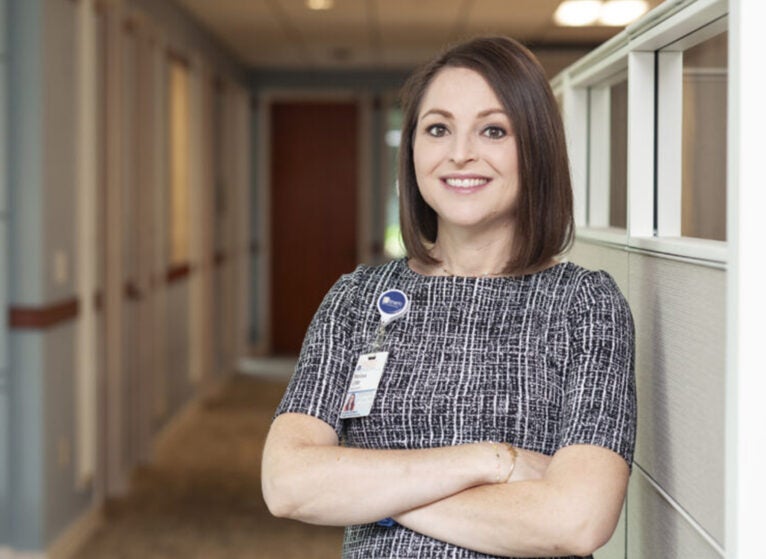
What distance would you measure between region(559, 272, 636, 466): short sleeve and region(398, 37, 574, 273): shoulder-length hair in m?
0.13

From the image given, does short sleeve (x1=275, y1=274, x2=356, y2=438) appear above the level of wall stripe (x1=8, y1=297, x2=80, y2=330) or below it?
above

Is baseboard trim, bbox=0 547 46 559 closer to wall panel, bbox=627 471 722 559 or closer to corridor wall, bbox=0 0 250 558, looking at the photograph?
corridor wall, bbox=0 0 250 558

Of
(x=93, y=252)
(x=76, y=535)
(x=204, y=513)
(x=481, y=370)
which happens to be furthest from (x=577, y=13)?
(x=481, y=370)

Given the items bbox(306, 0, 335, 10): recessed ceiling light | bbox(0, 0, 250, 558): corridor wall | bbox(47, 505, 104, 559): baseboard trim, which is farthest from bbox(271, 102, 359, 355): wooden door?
bbox(47, 505, 104, 559): baseboard trim

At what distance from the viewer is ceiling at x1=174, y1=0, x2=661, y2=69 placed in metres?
7.70

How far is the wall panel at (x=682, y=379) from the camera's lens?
1.44 m

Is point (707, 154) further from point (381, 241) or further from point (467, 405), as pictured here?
point (381, 241)

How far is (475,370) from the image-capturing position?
5.76 ft

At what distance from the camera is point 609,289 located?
1746 mm

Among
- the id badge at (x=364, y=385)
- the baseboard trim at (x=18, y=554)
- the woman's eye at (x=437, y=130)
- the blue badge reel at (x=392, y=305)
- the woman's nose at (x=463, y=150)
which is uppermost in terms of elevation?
the woman's eye at (x=437, y=130)

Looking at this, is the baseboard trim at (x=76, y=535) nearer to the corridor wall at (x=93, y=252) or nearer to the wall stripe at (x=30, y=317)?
the corridor wall at (x=93, y=252)

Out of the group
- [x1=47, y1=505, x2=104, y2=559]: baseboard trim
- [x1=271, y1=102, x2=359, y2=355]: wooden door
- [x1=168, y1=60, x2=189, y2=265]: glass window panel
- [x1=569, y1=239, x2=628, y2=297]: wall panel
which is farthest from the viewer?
[x1=271, y1=102, x2=359, y2=355]: wooden door

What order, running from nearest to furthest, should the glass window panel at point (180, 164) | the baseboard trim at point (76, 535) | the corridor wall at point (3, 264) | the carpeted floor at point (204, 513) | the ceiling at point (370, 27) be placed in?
the corridor wall at point (3, 264)
the baseboard trim at point (76, 535)
the carpeted floor at point (204, 513)
the ceiling at point (370, 27)
the glass window panel at point (180, 164)

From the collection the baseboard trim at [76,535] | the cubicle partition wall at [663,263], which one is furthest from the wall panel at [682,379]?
the baseboard trim at [76,535]
